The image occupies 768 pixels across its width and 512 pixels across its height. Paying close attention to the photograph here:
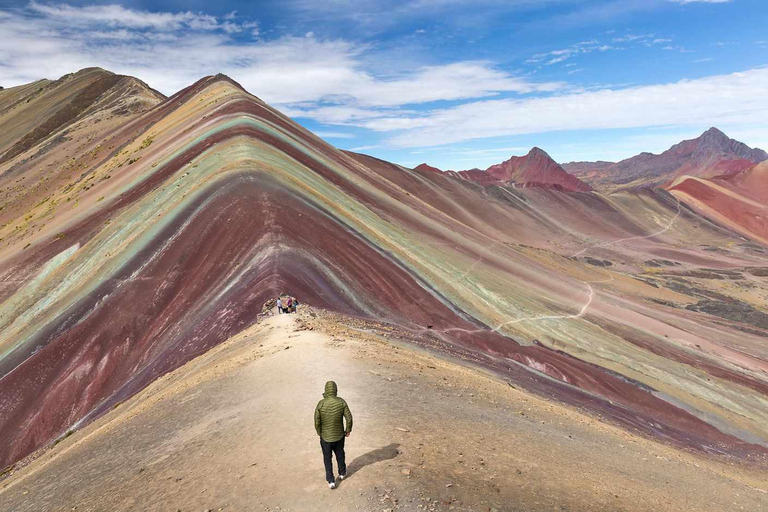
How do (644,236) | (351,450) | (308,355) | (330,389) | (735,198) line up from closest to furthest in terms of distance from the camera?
(330,389) → (351,450) → (308,355) → (644,236) → (735,198)

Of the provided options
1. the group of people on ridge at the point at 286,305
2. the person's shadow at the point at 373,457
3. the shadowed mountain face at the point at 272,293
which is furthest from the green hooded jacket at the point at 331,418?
the shadowed mountain face at the point at 272,293

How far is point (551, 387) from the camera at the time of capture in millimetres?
21812

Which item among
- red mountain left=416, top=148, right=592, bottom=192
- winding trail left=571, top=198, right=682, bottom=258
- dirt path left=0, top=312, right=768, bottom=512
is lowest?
winding trail left=571, top=198, right=682, bottom=258

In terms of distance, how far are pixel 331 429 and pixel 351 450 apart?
140 centimetres

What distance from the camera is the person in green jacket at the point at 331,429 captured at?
22.8 ft

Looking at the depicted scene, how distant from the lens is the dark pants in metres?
6.89

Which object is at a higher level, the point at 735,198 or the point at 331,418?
the point at 735,198

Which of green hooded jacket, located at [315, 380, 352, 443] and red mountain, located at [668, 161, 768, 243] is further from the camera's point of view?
red mountain, located at [668, 161, 768, 243]

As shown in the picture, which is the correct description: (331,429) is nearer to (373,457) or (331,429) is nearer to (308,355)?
(373,457)

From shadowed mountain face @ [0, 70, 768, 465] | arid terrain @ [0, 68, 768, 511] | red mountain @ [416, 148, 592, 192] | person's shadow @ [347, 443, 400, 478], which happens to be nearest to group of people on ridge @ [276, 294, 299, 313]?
arid terrain @ [0, 68, 768, 511]

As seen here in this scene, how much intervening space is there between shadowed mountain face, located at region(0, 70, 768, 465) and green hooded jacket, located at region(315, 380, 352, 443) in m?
11.5

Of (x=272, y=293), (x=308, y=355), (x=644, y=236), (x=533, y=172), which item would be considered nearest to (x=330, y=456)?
(x=308, y=355)

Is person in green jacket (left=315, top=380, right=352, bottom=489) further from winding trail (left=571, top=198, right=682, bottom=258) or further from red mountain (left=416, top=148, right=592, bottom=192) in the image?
red mountain (left=416, top=148, right=592, bottom=192)

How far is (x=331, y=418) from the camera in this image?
23.4 ft
